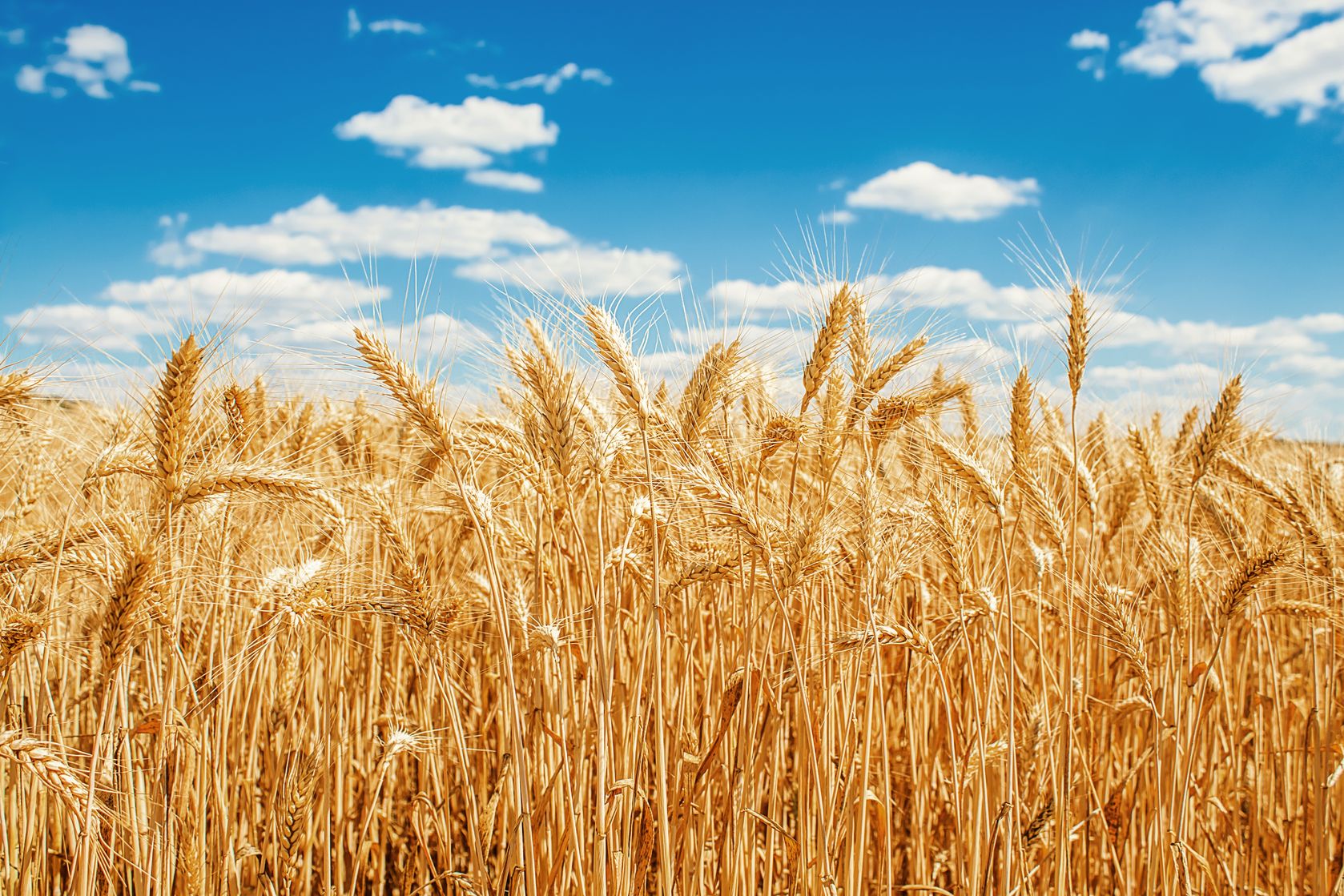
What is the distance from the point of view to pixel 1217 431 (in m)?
2.81

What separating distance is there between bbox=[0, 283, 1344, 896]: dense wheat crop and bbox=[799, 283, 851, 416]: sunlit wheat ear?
0.03 ft

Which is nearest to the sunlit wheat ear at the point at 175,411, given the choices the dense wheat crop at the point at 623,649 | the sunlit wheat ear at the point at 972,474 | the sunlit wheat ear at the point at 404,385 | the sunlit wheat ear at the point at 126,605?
the dense wheat crop at the point at 623,649

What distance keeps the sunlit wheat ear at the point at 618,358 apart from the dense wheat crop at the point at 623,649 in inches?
0.4

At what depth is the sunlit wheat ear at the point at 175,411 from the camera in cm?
171

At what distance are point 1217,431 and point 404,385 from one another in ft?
8.51

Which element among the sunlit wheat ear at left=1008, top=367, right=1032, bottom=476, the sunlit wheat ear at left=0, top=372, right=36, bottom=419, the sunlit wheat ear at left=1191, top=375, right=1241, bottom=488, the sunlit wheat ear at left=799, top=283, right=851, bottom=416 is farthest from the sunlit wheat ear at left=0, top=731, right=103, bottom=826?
the sunlit wheat ear at left=1191, top=375, right=1241, bottom=488

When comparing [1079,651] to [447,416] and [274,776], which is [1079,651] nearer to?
[447,416]

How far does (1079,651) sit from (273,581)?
10.5ft

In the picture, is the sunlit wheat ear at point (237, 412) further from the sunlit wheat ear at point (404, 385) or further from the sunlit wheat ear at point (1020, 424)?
the sunlit wheat ear at point (1020, 424)

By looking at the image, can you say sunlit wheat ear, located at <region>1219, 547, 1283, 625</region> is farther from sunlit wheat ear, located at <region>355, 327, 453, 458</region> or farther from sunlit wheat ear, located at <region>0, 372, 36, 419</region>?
sunlit wheat ear, located at <region>0, 372, 36, 419</region>

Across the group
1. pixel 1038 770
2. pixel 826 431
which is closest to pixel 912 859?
pixel 1038 770

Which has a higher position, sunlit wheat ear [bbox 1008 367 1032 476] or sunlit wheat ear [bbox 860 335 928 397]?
sunlit wheat ear [bbox 860 335 928 397]

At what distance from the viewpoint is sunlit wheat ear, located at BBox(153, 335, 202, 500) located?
171 centimetres

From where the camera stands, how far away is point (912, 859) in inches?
116
